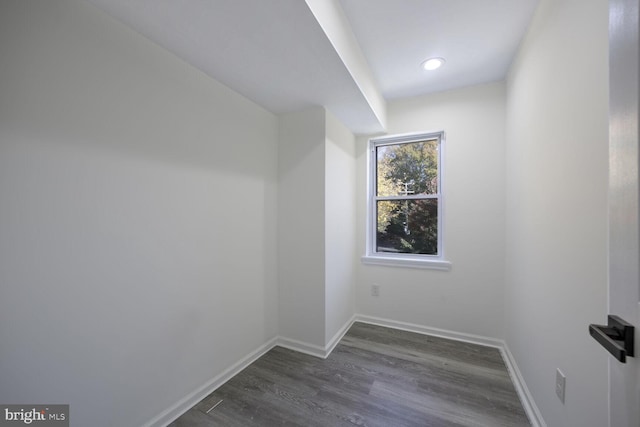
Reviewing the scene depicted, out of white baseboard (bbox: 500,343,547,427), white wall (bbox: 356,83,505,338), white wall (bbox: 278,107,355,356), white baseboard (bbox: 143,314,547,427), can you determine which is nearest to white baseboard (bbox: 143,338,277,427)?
white baseboard (bbox: 143,314,547,427)

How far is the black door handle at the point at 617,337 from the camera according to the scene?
55cm

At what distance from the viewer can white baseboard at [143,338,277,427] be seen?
4.72 ft

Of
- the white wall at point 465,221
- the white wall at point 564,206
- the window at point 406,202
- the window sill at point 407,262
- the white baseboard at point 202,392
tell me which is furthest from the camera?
the window at point 406,202

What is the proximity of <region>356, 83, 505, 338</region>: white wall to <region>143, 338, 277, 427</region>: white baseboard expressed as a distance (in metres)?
1.58

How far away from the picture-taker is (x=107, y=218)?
48.2 inches

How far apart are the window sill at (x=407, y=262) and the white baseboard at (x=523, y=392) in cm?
88

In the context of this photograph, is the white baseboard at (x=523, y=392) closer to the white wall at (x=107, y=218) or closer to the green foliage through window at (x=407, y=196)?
the green foliage through window at (x=407, y=196)

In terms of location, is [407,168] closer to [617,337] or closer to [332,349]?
[332,349]

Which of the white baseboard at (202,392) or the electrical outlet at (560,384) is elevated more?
the electrical outlet at (560,384)

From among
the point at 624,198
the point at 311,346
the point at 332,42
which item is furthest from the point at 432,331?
the point at 332,42

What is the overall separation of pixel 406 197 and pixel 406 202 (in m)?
0.06

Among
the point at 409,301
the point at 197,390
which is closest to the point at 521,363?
the point at 409,301

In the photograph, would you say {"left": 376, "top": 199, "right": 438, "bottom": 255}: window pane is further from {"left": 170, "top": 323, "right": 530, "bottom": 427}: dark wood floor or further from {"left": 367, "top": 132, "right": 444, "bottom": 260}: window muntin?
{"left": 170, "top": 323, "right": 530, "bottom": 427}: dark wood floor

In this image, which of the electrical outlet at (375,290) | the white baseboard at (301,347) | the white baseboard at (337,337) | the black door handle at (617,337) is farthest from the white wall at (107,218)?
the black door handle at (617,337)
